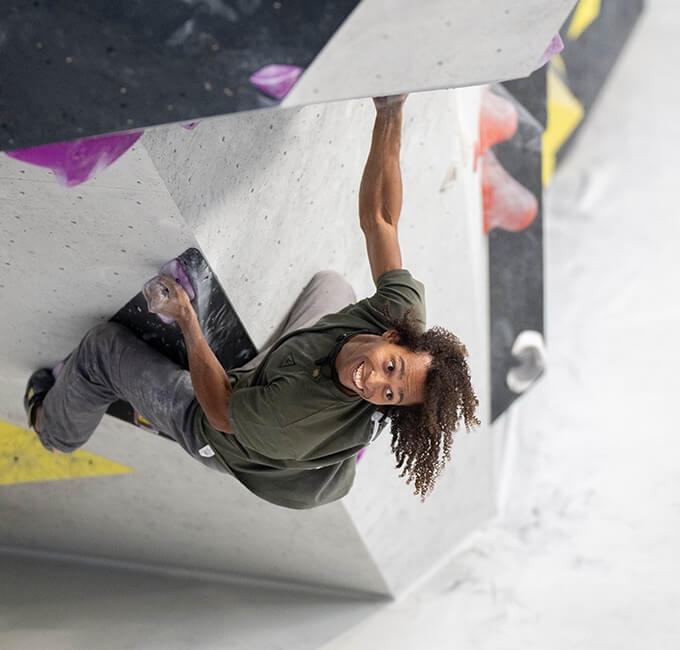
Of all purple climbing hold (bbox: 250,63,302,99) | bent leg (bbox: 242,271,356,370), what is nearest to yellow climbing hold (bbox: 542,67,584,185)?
bent leg (bbox: 242,271,356,370)

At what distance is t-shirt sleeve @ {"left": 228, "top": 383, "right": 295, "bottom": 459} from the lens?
1573mm

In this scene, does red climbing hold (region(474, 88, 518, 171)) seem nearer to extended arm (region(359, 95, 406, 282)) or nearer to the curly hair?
extended arm (region(359, 95, 406, 282))

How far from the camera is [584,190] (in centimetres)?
430

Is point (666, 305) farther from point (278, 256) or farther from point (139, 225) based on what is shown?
point (139, 225)

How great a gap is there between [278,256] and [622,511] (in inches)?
69.7

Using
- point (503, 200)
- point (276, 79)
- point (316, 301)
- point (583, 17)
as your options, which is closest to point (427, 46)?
point (276, 79)

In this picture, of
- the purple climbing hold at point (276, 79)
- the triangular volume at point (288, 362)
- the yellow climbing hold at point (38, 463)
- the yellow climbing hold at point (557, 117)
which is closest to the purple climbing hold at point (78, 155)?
the purple climbing hold at point (276, 79)

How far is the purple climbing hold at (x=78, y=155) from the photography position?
1383 mm

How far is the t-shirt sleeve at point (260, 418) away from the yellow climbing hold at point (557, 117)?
260 centimetres

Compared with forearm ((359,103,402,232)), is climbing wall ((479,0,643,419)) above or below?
below

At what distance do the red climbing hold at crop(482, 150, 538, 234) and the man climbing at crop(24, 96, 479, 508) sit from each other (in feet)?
3.45

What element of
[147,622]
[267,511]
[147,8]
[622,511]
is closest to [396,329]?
[147,8]

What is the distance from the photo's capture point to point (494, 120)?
2.75 meters

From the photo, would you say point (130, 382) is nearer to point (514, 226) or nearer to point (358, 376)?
point (358, 376)
